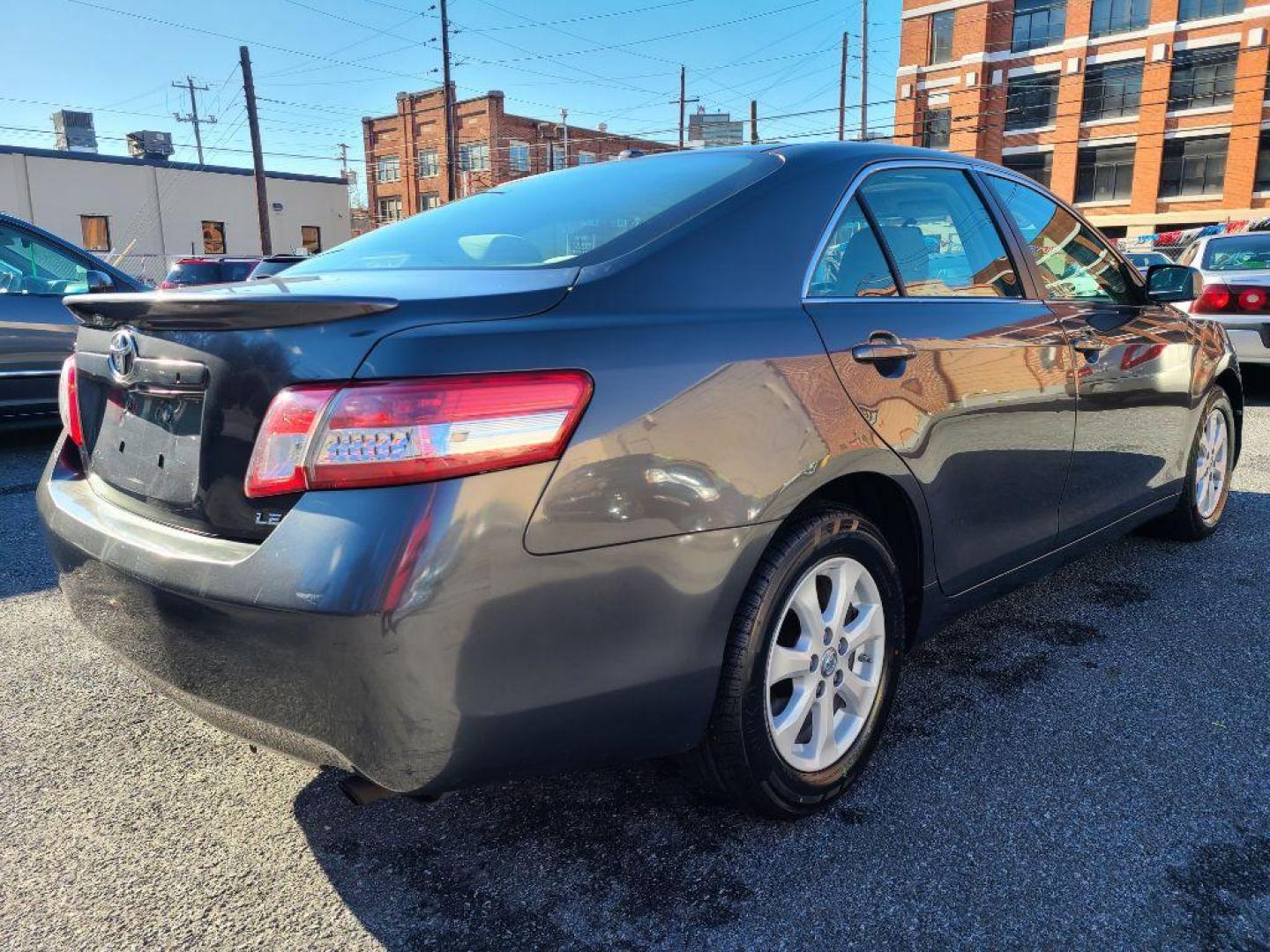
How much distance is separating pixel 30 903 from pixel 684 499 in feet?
5.16

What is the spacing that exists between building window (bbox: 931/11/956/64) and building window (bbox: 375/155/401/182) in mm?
32605

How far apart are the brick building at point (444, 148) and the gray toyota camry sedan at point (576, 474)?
54.7 metres

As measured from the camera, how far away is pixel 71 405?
7.79 feet

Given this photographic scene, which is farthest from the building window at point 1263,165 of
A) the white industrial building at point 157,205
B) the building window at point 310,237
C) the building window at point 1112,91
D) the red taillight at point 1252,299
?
the building window at point 310,237

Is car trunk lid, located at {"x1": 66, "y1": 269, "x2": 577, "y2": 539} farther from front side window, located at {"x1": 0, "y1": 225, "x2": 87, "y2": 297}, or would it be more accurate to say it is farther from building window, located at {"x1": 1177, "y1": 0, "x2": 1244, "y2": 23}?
building window, located at {"x1": 1177, "y1": 0, "x2": 1244, "y2": 23}

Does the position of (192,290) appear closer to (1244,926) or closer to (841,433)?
(841,433)

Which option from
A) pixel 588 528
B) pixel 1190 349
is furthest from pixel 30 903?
pixel 1190 349

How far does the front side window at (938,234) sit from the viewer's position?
8.21 ft

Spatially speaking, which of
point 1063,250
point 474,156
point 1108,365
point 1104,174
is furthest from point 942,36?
point 1108,365

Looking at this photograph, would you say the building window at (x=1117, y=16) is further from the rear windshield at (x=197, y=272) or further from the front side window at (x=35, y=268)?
the front side window at (x=35, y=268)

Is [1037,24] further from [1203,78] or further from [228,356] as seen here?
[228,356]

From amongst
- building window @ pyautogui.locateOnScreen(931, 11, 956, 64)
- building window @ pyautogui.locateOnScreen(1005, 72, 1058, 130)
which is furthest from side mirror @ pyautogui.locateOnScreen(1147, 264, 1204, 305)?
building window @ pyautogui.locateOnScreen(931, 11, 956, 64)

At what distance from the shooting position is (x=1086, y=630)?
3348mm

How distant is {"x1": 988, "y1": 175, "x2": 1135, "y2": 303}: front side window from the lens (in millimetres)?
3076
